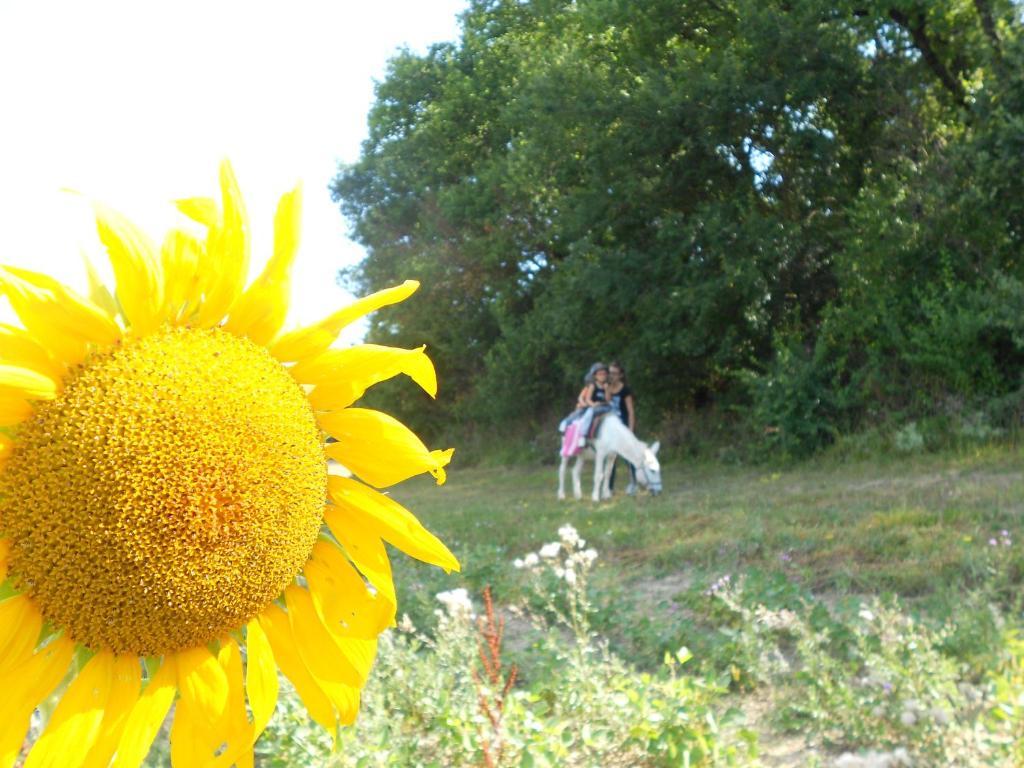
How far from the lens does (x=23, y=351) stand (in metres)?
1.11

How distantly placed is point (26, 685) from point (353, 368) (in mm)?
504

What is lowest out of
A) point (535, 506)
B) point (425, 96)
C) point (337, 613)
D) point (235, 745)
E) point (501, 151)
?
point (535, 506)

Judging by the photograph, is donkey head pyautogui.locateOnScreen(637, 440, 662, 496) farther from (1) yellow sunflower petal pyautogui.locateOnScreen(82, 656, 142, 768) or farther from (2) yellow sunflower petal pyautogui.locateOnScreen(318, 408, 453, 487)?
(1) yellow sunflower petal pyautogui.locateOnScreen(82, 656, 142, 768)

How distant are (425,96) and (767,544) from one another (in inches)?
744

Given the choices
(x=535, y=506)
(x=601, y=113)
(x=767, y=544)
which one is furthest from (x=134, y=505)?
(x=601, y=113)

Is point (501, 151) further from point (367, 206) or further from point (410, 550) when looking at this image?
point (410, 550)

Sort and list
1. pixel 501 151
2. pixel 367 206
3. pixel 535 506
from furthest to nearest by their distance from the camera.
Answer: pixel 367 206 → pixel 501 151 → pixel 535 506

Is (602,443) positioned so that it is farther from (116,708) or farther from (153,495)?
(153,495)

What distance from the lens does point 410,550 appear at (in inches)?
51.9

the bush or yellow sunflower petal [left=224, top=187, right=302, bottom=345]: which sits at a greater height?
yellow sunflower petal [left=224, top=187, right=302, bottom=345]

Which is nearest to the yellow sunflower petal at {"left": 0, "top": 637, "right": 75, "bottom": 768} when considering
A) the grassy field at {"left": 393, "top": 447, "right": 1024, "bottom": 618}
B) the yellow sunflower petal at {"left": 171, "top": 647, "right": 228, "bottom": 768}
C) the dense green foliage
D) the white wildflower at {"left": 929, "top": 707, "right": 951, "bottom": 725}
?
the yellow sunflower petal at {"left": 171, "top": 647, "right": 228, "bottom": 768}

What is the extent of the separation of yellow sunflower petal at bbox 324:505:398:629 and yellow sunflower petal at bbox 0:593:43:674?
35 cm

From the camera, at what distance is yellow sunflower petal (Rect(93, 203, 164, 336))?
1.13m

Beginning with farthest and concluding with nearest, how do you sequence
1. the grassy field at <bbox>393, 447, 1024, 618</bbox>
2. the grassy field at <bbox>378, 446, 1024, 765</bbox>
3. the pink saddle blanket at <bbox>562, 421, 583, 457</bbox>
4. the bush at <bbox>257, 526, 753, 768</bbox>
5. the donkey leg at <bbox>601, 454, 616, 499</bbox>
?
the pink saddle blanket at <bbox>562, 421, 583, 457</bbox>
the donkey leg at <bbox>601, 454, 616, 499</bbox>
the grassy field at <bbox>393, 447, 1024, 618</bbox>
the grassy field at <bbox>378, 446, 1024, 765</bbox>
the bush at <bbox>257, 526, 753, 768</bbox>
